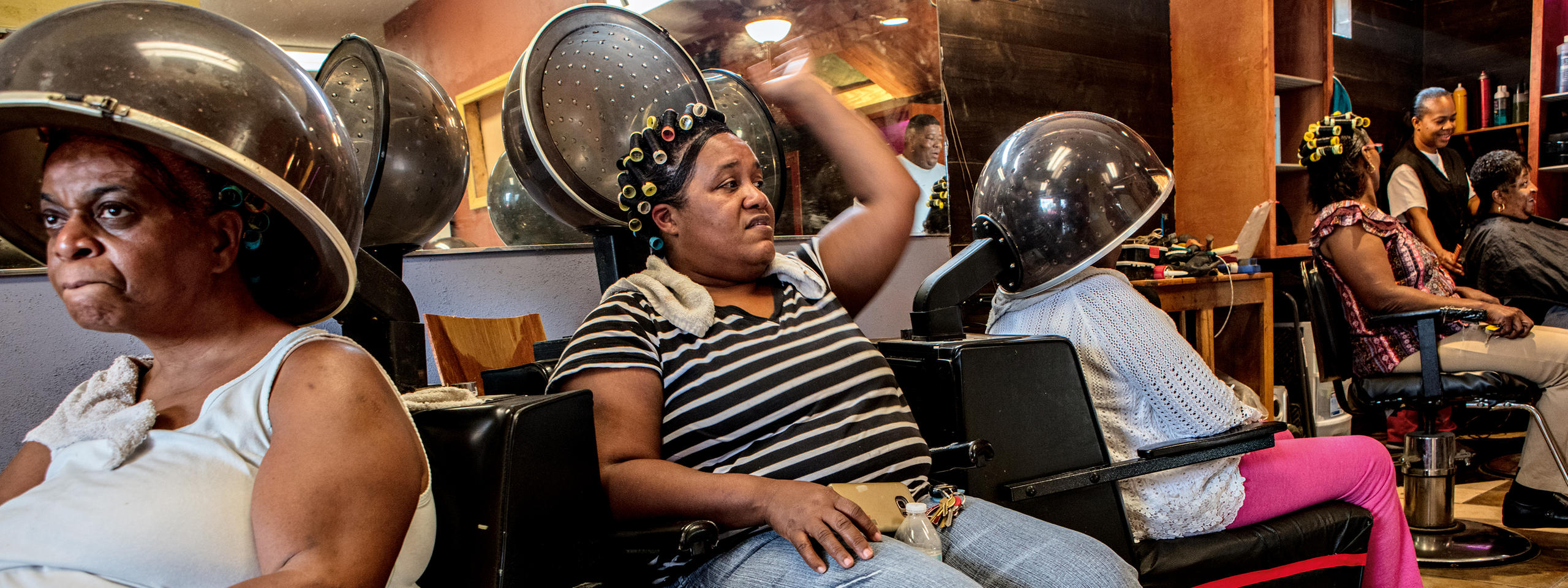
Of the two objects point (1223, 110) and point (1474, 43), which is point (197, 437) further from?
point (1474, 43)

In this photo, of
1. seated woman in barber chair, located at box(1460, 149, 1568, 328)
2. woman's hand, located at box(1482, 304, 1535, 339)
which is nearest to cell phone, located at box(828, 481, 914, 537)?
woman's hand, located at box(1482, 304, 1535, 339)

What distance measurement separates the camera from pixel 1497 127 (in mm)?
4637

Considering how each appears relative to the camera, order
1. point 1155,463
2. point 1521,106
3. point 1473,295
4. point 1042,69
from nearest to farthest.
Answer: point 1155,463 → point 1473,295 → point 1042,69 → point 1521,106

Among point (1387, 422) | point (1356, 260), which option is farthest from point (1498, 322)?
point (1387, 422)

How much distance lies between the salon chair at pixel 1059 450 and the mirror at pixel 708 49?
1.69 ft

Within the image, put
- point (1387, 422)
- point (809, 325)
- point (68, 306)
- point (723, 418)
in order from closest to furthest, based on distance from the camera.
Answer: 1. point (68, 306)
2. point (723, 418)
3. point (809, 325)
4. point (1387, 422)

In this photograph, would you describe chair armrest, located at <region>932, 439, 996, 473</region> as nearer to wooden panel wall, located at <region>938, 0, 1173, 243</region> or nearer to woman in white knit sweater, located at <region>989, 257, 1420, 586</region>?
woman in white knit sweater, located at <region>989, 257, 1420, 586</region>

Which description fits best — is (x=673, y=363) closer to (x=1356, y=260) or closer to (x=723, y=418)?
(x=723, y=418)

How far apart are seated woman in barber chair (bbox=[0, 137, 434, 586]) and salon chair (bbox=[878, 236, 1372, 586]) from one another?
2.89ft

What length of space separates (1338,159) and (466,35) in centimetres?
267

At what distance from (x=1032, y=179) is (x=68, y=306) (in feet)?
4.84

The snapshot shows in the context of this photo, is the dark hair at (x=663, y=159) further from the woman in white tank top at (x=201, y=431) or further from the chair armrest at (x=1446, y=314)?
the chair armrest at (x=1446, y=314)

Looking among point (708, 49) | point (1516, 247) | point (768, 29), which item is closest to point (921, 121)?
point (768, 29)

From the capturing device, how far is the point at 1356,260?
2.79 m
